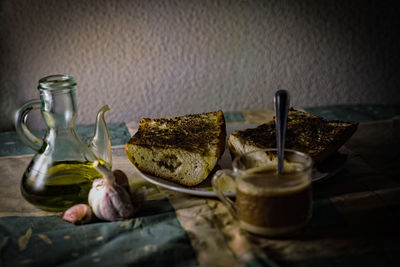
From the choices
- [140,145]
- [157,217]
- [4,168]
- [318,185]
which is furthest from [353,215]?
[4,168]

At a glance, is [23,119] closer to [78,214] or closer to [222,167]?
[78,214]

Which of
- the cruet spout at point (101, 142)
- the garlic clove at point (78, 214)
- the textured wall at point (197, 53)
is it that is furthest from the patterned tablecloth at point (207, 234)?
the textured wall at point (197, 53)

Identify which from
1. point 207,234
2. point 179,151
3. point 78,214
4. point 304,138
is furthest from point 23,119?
point 304,138

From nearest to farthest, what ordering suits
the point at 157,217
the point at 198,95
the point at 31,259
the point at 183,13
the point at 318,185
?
the point at 31,259, the point at 157,217, the point at 318,185, the point at 183,13, the point at 198,95

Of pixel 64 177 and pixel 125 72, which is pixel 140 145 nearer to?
pixel 64 177

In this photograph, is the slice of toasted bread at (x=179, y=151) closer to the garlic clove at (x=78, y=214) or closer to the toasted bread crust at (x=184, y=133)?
the toasted bread crust at (x=184, y=133)

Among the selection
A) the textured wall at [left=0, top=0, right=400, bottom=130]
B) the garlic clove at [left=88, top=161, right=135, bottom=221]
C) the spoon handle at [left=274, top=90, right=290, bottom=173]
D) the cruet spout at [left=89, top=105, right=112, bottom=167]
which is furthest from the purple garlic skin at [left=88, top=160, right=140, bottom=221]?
the textured wall at [left=0, top=0, right=400, bottom=130]
